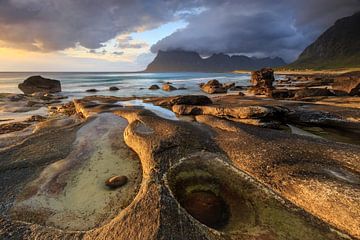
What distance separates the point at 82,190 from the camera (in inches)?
421

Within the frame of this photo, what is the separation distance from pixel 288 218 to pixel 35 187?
10858 millimetres

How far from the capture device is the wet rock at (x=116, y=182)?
11.0 meters

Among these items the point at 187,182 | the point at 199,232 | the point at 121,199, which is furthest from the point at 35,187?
the point at 199,232

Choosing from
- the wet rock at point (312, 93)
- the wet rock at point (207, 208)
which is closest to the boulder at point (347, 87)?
the wet rock at point (312, 93)

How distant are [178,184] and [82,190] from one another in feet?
14.6

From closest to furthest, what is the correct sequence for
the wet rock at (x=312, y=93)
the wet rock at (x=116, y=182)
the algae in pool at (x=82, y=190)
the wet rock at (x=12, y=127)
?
the algae in pool at (x=82, y=190) → the wet rock at (x=116, y=182) → the wet rock at (x=12, y=127) → the wet rock at (x=312, y=93)

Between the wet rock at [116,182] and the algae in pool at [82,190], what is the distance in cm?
24

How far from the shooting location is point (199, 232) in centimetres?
732

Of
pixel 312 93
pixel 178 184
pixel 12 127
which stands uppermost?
pixel 312 93

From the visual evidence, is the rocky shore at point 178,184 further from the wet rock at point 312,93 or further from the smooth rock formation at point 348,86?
the smooth rock formation at point 348,86

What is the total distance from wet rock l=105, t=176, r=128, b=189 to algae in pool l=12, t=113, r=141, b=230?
0.78ft

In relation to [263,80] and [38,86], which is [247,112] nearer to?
[263,80]

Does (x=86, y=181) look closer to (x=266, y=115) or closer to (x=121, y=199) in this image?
(x=121, y=199)

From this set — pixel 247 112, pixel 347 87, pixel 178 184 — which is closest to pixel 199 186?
pixel 178 184
